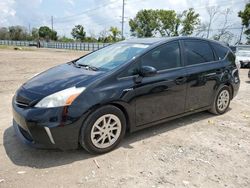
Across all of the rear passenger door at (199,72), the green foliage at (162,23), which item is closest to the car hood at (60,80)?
the rear passenger door at (199,72)

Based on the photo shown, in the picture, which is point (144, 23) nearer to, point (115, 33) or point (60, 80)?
point (115, 33)

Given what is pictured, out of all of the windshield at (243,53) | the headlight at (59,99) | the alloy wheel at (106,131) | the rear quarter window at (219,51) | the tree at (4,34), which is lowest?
the alloy wheel at (106,131)

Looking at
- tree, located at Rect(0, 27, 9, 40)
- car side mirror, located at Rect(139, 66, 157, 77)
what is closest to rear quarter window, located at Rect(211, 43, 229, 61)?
car side mirror, located at Rect(139, 66, 157, 77)

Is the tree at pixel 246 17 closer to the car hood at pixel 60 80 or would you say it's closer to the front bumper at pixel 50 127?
the car hood at pixel 60 80

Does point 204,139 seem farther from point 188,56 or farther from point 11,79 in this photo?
point 11,79

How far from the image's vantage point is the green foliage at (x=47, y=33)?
92.9m

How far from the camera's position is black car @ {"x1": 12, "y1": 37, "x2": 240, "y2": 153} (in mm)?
3393

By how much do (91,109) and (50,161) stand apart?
0.87 m

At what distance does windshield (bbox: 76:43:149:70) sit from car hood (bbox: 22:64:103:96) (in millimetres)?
288

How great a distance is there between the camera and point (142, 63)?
4070 mm

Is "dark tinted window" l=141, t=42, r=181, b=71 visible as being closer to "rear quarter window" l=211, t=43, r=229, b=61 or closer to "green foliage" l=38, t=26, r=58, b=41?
"rear quarter window" l=211, t=43, r=229, b=61

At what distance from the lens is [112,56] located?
175 inches

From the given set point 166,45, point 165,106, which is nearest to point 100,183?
point 165,106

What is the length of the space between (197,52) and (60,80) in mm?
2577
